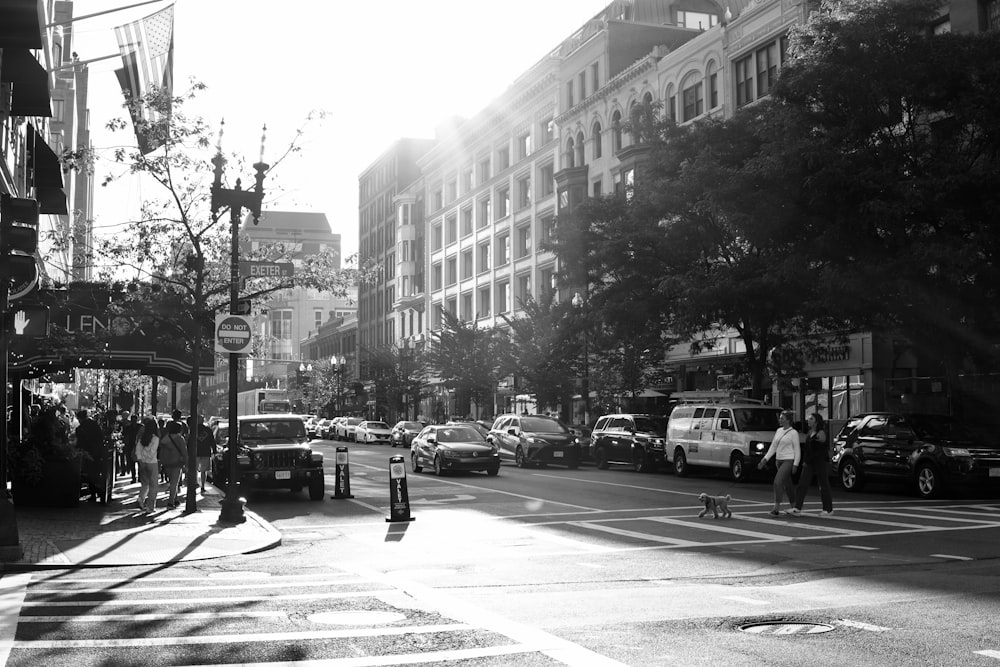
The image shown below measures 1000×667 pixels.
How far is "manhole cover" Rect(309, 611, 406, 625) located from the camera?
8.64m

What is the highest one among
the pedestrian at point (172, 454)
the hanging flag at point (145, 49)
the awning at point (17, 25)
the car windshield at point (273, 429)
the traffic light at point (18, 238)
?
the hanging flag at point (145, 49)

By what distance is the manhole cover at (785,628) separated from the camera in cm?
801

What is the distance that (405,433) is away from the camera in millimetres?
56000

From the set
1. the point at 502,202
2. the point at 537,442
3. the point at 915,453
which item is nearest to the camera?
the point at 915,453

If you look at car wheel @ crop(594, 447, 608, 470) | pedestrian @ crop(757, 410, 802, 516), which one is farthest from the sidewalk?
car wheel @ crop(594, 447, 608, 470)

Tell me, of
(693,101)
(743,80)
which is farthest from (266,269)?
(693,101)

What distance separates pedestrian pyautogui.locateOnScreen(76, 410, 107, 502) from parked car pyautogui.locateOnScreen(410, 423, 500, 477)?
10994 mm

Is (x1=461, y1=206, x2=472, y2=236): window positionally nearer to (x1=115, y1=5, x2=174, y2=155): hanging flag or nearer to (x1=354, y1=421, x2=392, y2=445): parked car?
(x1=354, y1=421, x2=392, y2=445): parked car

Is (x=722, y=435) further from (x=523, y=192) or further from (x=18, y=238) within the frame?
(x=523, y=192)

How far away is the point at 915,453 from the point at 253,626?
1780 centimetres

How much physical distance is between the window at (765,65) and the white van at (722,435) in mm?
16678

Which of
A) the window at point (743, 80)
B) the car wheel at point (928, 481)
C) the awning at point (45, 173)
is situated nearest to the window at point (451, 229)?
the window at point (743, 80)

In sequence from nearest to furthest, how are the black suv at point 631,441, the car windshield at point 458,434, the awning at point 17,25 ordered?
the awning at point 17,25 → the car windshield at point 458,434 → the black suv at point 631,441

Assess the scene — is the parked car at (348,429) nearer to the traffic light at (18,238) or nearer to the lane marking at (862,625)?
the traffic light at (18,238)
